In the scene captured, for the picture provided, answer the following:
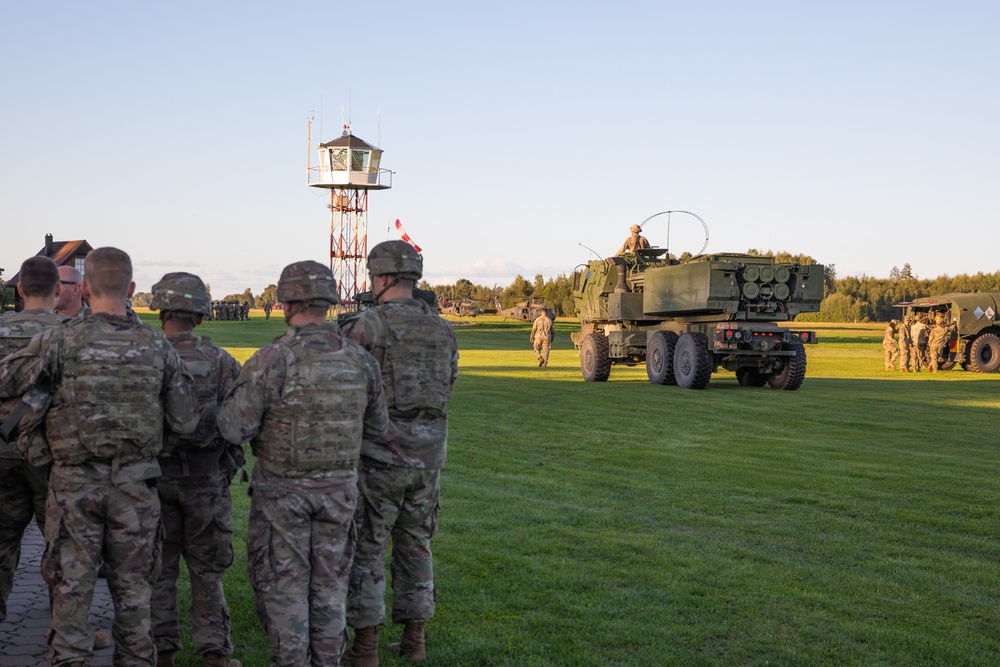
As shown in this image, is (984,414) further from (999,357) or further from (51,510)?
(51,510)

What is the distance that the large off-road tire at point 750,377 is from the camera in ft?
79.5

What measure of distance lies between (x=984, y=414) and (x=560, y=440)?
29.6ft

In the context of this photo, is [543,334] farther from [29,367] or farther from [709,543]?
[29,367]

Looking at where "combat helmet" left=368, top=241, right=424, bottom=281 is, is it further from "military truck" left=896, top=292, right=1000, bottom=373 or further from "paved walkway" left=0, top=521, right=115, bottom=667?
"military truck" left=896, top=292, right=1000, bottom=373

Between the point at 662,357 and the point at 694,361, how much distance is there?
4.76 ft

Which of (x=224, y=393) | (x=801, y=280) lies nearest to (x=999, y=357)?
(x=801, y=280)

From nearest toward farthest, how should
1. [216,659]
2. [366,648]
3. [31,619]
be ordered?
[216,659] < [366,648] < [31,619]

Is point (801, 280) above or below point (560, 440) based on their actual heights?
above

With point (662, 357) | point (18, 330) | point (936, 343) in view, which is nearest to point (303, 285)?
point (18, 330)

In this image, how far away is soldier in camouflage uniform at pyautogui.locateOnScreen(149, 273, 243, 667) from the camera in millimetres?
5137

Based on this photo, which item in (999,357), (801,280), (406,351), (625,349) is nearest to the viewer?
(406,351)

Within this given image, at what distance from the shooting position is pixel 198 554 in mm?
5180

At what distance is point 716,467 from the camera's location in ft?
39.7

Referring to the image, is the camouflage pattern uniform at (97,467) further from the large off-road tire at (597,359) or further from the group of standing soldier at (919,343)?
the group of standing soldier at (919,343)
